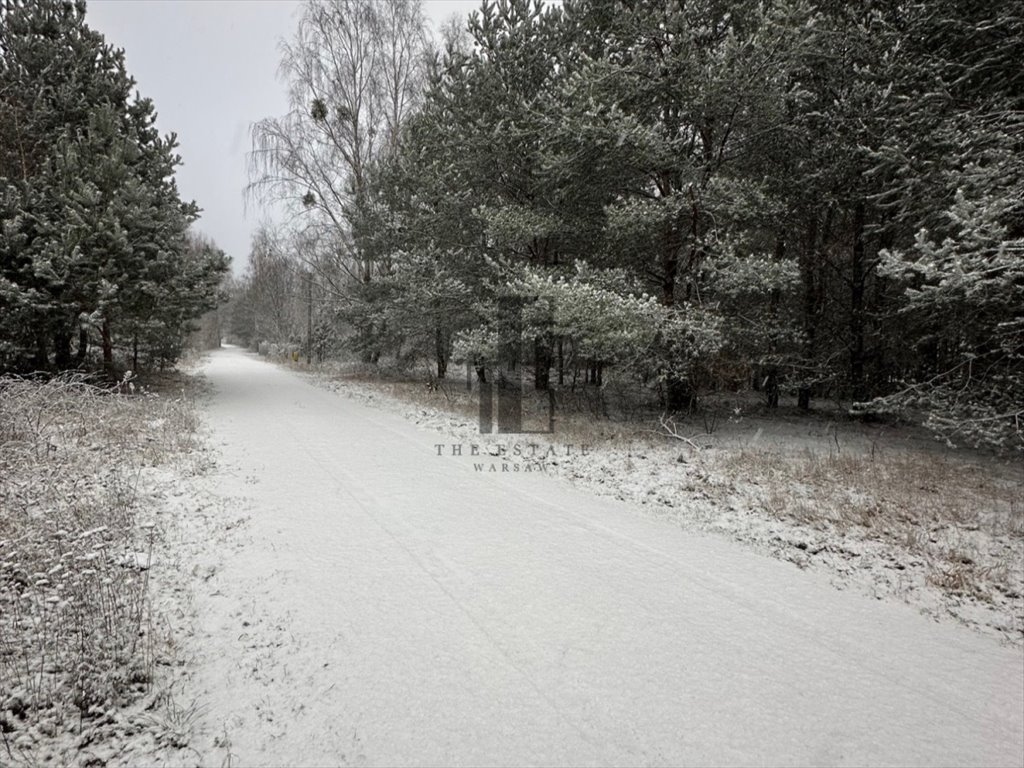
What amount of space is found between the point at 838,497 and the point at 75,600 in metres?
7.27

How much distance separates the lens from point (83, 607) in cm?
295

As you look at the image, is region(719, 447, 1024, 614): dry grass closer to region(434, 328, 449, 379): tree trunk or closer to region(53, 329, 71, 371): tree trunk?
region(434, 328, 449, 379): tree trunk

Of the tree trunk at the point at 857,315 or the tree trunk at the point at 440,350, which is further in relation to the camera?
the tree trunk at the point at 440,350

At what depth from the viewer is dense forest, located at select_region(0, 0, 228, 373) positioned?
9.46 metres

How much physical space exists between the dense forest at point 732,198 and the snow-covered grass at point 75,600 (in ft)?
20.5

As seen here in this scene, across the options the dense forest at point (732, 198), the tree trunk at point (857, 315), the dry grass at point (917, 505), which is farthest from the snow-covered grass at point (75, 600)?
the tree trunk at point (857, 315)

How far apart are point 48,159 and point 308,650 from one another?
12.8 metres

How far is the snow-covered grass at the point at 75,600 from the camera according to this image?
7.20 ft

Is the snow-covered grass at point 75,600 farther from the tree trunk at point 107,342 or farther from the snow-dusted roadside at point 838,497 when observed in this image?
the tree trunk at point 107,342

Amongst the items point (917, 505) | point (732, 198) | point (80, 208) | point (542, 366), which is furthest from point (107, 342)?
point (917, 505)

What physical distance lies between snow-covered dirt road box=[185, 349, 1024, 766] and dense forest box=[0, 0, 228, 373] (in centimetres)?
851

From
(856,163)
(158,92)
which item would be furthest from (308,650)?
(158,92)

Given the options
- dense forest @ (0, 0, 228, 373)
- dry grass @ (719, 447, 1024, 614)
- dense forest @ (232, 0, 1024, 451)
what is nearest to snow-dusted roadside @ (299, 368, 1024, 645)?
dry grass @ (719, 447, 1024, 614)

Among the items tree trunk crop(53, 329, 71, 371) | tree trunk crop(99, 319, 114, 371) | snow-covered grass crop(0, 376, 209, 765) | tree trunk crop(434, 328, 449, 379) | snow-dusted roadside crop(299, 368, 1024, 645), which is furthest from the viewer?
tree trunk crop(434, 328, 449, 379)
